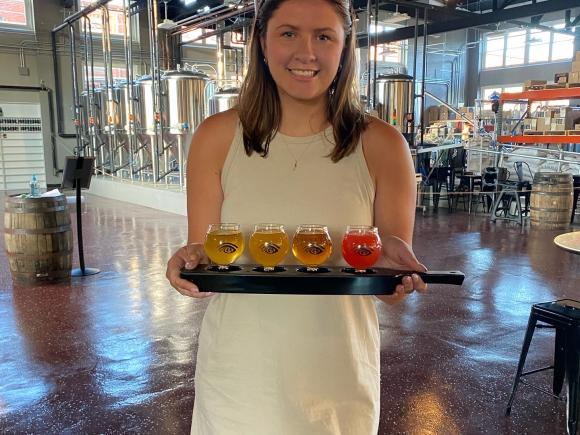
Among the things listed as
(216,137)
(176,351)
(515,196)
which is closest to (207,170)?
(216,137)

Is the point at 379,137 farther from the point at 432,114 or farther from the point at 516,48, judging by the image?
the point at 516,48

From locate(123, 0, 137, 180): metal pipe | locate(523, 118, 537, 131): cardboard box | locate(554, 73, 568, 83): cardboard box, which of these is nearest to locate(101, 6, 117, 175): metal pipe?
locate(123, 0, 137, 180): metal pipe

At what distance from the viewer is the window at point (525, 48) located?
17884 mm

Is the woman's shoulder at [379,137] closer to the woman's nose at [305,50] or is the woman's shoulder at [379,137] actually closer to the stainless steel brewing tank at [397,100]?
the woman's nose at [305,50]

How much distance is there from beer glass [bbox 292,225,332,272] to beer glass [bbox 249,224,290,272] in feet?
0.09

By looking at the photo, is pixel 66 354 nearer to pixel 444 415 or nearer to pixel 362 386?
pixel 444 415

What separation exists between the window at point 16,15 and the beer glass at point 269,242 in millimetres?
14177

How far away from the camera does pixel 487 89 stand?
20.0m

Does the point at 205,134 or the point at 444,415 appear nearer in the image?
the point at 205,134

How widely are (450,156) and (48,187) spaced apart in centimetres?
1035

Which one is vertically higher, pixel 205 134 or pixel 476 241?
pixel 205 134

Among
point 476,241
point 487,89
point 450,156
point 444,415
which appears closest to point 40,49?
point 450,156

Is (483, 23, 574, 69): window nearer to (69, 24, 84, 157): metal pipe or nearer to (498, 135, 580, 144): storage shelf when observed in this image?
(498, 135, 580, 144): storage shelf

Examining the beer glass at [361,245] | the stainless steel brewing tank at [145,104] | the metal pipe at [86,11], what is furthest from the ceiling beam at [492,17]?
the beer glass at [361,245]
